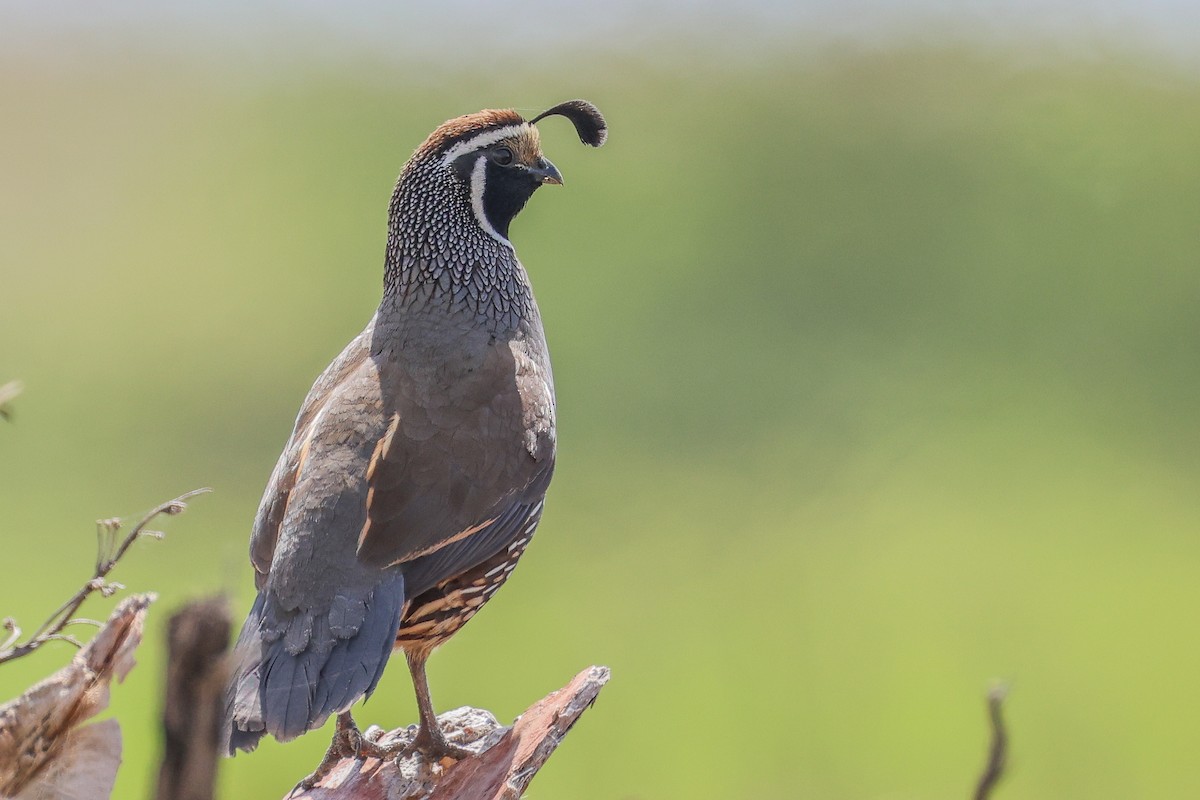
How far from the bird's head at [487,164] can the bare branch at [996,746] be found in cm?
348

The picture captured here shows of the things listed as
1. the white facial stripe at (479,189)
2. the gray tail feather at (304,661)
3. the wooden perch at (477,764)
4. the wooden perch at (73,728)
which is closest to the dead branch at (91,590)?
the wooden perch at (73,728)

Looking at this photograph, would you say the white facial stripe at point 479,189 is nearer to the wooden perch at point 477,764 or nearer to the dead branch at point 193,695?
the wooden perch at point 477,764

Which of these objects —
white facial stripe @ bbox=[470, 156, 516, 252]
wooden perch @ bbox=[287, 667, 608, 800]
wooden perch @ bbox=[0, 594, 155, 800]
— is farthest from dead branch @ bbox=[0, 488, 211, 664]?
white facial stripe @ bbox=[470, 156, 516, 252]

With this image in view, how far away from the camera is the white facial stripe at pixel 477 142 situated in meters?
4.45

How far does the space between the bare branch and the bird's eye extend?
3.53 metres

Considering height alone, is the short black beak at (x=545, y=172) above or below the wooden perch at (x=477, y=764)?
above

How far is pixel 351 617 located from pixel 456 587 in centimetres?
50

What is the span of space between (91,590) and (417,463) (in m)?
1.36

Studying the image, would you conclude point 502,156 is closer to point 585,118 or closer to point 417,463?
point 585,118

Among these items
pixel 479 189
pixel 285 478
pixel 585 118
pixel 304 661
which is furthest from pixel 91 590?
pixel 585 118

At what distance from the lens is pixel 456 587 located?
12.5 ft

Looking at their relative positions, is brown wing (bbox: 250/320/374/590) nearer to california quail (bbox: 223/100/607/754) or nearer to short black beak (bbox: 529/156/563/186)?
california quail (bbox: 223/100/607/754)

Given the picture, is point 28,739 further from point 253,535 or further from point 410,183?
point 410,183

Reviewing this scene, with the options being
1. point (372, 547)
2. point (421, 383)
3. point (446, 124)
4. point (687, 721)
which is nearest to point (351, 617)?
point (372, 547)
